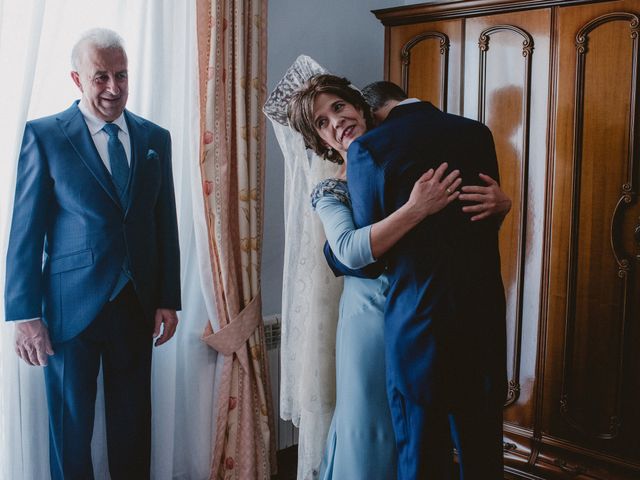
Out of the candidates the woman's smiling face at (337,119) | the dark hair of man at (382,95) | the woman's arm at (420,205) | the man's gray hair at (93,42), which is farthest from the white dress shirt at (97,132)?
the woman's arm at (420,205)

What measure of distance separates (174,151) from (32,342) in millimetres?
864

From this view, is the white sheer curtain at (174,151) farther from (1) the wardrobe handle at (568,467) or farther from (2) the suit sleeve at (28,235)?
(1) the wardrobe handle at (568,467)

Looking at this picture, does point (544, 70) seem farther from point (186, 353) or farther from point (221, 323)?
point (186, 353)

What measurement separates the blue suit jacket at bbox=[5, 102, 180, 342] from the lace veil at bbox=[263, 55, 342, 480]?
0.47 metres

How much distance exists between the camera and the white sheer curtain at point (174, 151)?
1.81m

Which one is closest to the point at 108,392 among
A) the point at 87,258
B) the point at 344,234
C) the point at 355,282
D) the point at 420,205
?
the point at 87,258

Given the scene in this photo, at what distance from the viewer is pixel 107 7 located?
6.73 ft

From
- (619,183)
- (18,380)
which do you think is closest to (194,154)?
(18,380)

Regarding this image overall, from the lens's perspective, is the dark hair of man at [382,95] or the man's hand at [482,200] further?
the dark hair of man at [382,95]

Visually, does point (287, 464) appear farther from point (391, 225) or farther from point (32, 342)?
point (391, 225)

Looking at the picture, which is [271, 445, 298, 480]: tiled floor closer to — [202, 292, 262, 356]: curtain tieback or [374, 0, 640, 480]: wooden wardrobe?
[202, 292, 262, 356]: curtain tieback

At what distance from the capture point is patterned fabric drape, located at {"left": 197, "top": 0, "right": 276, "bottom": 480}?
2.24 meters

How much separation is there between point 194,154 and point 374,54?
1.37m

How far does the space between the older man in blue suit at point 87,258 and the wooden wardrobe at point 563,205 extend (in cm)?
131
